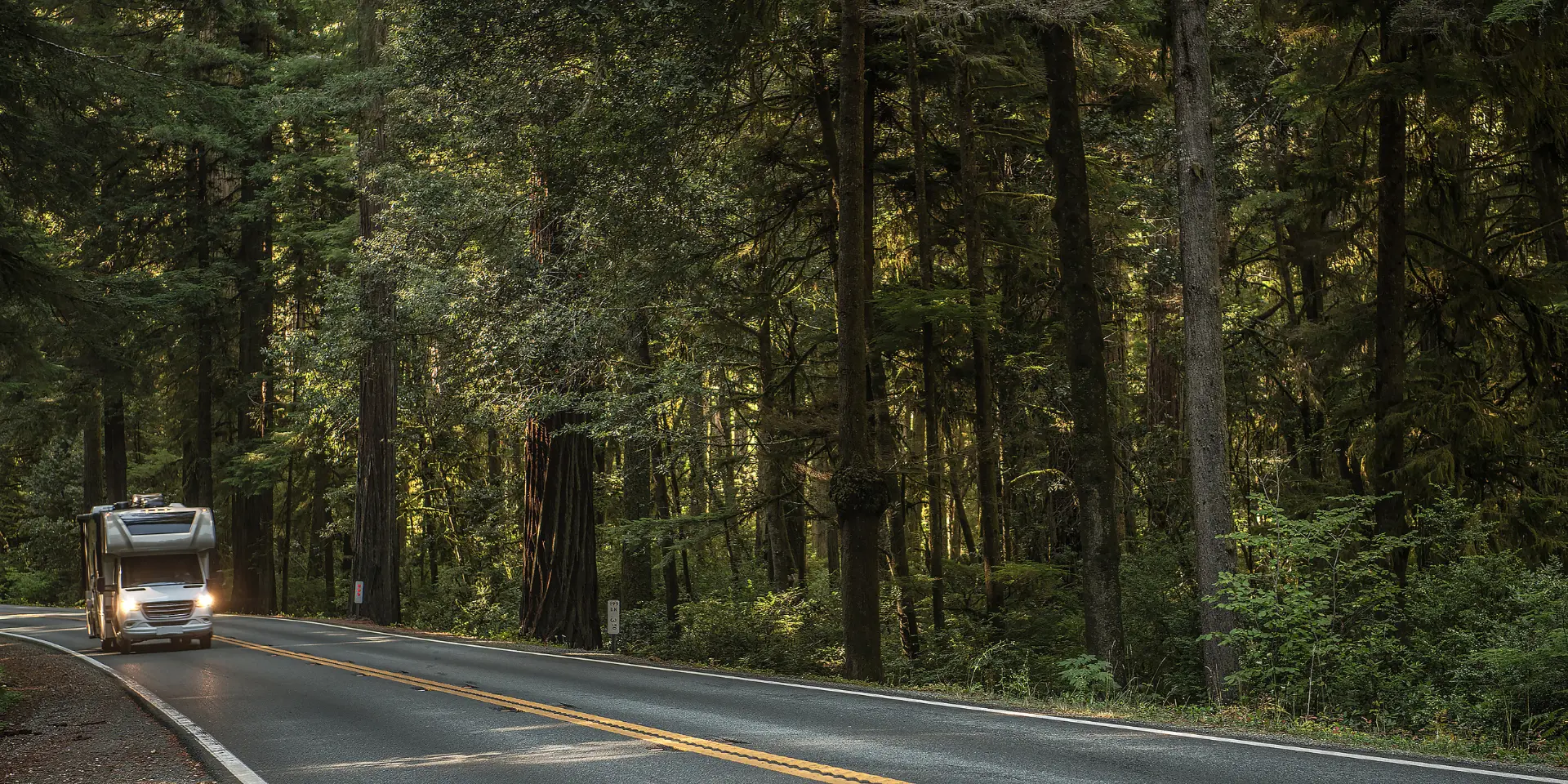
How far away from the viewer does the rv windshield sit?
75.3ft

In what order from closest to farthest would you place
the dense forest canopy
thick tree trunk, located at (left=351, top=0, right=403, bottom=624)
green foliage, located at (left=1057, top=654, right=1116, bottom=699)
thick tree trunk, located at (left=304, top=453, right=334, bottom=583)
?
green foliage, located at (left=1057, top=654, right=1116, bottom=699) < the dense forest canopy < thick tree trunk, located at (left=351, top=0, right=403, bottom=624) < thick tree trunk, located at (left=304, top=453, right=334, bottom=583)

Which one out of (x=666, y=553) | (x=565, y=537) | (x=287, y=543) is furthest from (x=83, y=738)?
(x=287, y=543)

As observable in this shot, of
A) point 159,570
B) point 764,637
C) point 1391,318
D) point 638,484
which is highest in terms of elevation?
point 1391,318

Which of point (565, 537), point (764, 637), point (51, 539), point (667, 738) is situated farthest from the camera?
point (51, 539)

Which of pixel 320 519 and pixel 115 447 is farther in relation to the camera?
pixel 320 519

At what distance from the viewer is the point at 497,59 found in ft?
64.7

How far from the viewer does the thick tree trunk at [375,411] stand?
1041 inches

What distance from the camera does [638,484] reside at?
28641mm

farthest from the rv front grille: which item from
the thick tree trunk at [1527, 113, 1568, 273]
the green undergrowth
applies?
the thick tree trunk at [1527, 113, 1568, 273]

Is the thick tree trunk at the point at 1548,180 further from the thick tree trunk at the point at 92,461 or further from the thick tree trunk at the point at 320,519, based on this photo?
the thick tree trunk at the point at 92,461

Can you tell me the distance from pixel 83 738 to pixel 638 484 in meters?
17.2

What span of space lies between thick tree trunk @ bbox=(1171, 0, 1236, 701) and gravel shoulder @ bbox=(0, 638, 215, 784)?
11.3 m

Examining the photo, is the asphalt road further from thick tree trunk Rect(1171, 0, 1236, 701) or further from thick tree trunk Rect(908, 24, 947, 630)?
thick tree trunk Rect(908, 24, 947, 630)

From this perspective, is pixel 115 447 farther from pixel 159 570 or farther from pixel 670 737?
pixel 670 737
